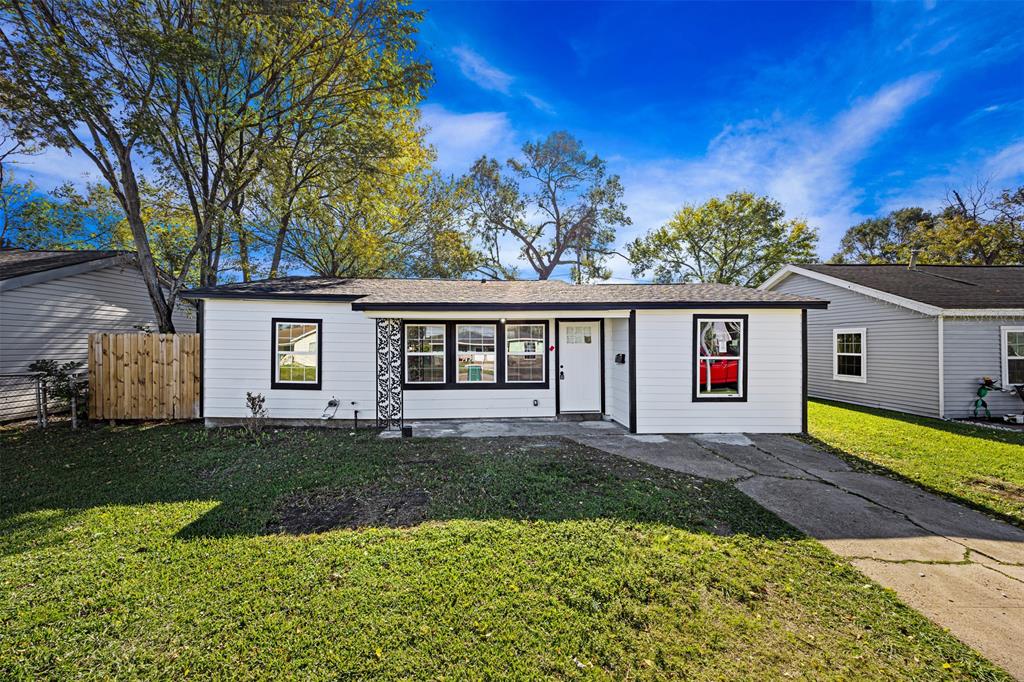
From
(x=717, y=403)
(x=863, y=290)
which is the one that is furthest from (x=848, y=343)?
(x=717, y=403)

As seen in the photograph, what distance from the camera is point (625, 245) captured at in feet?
78.1

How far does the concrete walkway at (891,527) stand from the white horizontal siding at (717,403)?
56 cm

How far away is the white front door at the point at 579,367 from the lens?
848cm

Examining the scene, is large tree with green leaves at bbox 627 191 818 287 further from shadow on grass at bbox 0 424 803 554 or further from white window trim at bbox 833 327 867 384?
shadow on grass at bbox 0 424 803 554

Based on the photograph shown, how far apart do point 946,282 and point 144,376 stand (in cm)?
2079

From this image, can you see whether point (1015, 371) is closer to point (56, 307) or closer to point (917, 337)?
point (917, 337)

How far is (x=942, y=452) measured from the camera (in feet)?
20.2

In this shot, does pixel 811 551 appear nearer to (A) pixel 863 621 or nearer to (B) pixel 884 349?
(A) pixel 863 621

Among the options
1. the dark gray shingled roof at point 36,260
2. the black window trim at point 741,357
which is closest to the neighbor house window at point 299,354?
the dark gray shingled roof at point 36,260

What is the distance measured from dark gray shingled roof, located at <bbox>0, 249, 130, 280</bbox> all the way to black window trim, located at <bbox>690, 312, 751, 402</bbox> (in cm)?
1417

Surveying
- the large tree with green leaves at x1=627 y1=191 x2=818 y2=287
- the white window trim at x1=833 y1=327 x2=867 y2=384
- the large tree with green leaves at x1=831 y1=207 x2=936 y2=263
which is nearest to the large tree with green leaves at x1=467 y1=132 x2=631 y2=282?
the large tree with green leaves at x1=627 y1=191 x2=818 y2=287

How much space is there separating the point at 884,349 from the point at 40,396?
19.8m

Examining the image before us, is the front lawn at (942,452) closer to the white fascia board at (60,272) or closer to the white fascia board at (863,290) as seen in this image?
the white fascia board at (863,290)

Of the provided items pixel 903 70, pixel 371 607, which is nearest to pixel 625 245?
pixel 903 70
